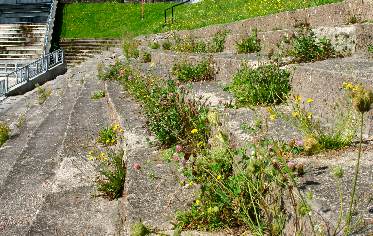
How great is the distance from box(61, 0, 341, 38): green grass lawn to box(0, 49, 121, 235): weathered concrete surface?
343 inches

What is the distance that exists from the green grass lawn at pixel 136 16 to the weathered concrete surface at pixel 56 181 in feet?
28.6

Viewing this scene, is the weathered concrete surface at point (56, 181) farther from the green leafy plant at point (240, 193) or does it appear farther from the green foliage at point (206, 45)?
the green foliage at point (206, 45)

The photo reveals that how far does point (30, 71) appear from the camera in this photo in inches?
769

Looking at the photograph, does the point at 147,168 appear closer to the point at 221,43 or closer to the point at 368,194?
the point at 368,194

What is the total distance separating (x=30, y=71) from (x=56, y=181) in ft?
47.3

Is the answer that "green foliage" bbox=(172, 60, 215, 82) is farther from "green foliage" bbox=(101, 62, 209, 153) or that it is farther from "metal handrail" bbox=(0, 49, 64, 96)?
"metal handrail" bbox=(0, 49, 64, 96)

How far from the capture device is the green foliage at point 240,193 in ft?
11.0

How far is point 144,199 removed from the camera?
184 inches

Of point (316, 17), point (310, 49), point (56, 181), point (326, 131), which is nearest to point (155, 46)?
point (316, 17)

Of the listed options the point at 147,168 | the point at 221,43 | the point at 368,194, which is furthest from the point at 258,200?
the point at 221,43

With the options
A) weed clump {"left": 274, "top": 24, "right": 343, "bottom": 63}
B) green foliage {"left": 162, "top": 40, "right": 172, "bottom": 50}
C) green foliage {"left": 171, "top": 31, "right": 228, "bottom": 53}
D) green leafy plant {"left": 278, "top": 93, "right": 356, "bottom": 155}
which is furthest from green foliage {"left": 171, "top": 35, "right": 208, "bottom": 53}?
green leafy plant {"left": 278, "top": 93, "right": 356, "bottom": 155}

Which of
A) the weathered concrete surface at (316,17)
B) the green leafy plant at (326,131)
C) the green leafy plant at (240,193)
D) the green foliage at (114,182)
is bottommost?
the green foliage at (114,182)

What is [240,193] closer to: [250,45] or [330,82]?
[330,82]

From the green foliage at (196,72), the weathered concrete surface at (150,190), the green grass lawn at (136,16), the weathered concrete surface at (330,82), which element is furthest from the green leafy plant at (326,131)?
the green grass lawn at (136,16)
